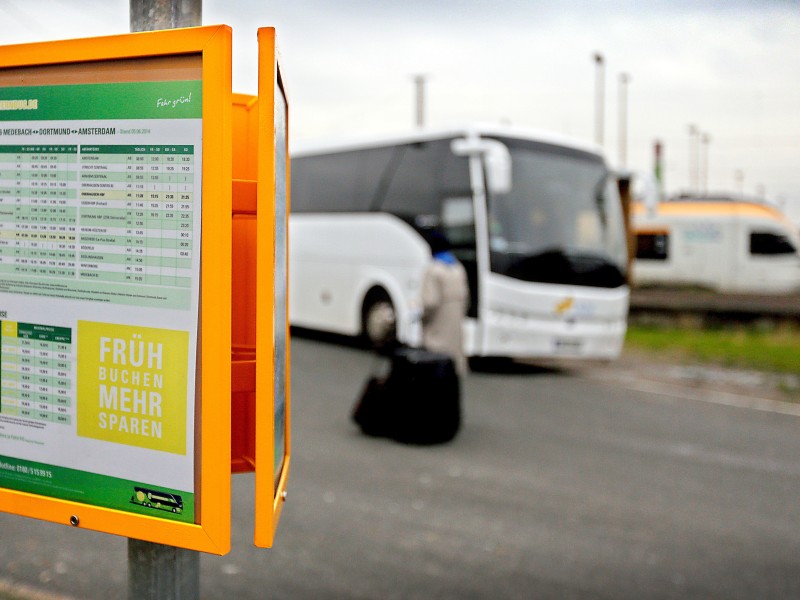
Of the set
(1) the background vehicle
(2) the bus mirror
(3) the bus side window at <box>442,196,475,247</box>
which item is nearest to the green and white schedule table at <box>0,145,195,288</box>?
(2) the bus mirror

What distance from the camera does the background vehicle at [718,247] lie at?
29172 mm

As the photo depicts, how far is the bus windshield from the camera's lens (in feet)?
39.3

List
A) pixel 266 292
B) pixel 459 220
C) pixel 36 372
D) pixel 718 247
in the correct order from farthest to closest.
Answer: pixel 718 247 < pixel 459 220 < pixel 36 372 < pixel 266 292

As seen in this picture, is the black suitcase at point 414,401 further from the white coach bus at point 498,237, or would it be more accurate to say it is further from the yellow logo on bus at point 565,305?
the yellow logo on bus at point 565,305

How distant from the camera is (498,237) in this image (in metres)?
12.0

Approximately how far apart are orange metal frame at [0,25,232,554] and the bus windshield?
33.9 feet

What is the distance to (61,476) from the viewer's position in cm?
185

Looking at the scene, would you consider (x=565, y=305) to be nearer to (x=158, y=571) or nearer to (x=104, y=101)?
(x=158, y=571)

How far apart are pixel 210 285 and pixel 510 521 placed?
14.3 ft

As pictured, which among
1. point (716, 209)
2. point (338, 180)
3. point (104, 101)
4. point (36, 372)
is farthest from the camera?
point (716, 209)

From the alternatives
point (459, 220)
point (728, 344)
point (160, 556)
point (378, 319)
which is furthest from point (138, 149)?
point (728, 344)

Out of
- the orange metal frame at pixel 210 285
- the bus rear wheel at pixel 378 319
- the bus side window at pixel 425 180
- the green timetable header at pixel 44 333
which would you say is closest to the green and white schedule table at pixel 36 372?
the green timetable header at pixel 44 333

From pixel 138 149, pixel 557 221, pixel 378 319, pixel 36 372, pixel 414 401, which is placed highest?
pixel 557 221

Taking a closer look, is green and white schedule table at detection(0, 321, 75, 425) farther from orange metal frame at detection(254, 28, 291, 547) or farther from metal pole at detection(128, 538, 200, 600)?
orange metal frame at detection(254, 28, 291, 547)
